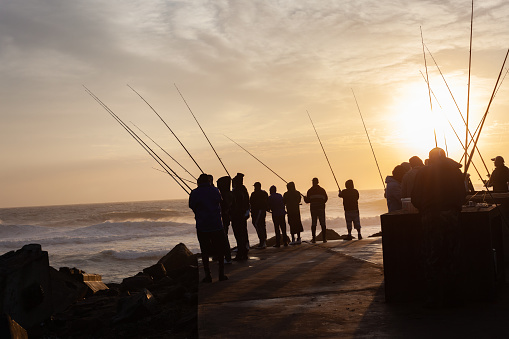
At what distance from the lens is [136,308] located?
7672 mm

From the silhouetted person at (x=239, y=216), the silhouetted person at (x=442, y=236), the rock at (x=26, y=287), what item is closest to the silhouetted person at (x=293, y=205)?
the silhouetted person at (x=239, y=216)

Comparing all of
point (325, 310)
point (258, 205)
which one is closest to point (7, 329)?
point (325, 310)

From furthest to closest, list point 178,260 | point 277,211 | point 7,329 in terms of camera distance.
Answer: point 178,260 → point 277,211 → point 7,329

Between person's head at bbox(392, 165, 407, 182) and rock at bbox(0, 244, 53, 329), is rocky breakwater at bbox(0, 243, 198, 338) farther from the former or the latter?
person's head at bbox(392, 165, 407, 182)

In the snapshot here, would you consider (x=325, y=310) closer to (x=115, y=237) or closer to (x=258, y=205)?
(x=258, y=205)

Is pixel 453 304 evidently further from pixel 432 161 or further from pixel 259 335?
pixel 259 335

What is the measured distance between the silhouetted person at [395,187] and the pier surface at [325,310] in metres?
2.70

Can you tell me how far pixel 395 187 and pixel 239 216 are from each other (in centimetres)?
320

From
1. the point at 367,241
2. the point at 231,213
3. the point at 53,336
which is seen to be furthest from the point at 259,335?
the point at 367,241

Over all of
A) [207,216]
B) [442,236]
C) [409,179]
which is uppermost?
[409,179]

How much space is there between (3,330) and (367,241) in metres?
10.1

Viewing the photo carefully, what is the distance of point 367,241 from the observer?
14.3 metres

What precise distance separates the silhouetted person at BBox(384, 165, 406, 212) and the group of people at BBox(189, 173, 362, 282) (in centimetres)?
288

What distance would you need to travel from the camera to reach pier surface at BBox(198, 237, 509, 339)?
16.2 ft
